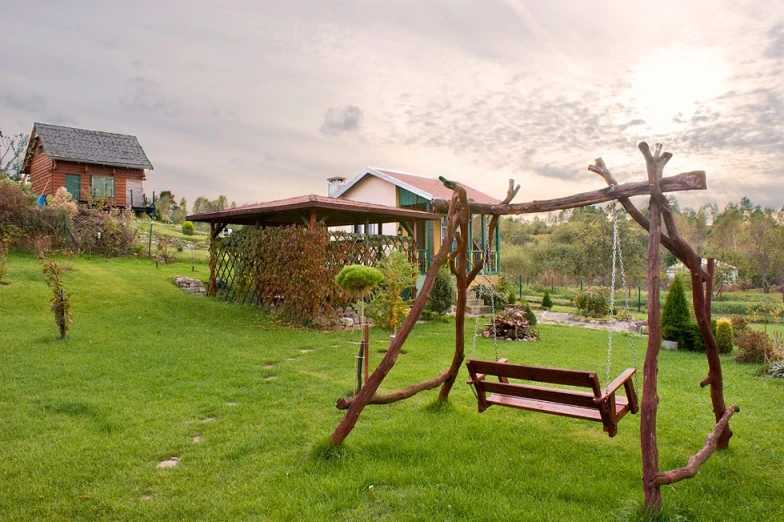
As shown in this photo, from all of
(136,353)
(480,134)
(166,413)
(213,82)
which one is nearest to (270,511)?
(166,413)

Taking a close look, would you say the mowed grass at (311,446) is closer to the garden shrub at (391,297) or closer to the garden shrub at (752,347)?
the garden shrub at (752,347)

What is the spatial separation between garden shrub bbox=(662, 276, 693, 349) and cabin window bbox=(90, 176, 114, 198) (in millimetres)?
25975

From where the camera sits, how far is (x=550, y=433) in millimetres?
4672

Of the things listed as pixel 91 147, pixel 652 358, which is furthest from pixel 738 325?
pixel 91 147

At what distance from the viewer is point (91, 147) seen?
88.2 feet

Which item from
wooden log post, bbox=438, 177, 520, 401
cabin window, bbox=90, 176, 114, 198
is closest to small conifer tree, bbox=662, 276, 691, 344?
wooden log post, bbox=438, 177, 520, 401

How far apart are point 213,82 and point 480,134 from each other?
20.4 feet

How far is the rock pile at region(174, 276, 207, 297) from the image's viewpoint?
1521 cm

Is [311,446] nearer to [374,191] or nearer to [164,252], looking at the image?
[374,191]

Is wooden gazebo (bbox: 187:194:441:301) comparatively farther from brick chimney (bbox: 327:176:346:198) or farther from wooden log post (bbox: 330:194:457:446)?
wooden log post (bbox: 330:194:457:446)

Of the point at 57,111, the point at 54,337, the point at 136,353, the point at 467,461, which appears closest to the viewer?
the point at 467,461

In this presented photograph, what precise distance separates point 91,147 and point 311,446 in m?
28.6

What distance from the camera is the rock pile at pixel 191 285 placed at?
1521cm

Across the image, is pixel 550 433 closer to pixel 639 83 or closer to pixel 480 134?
pixel 639 83
